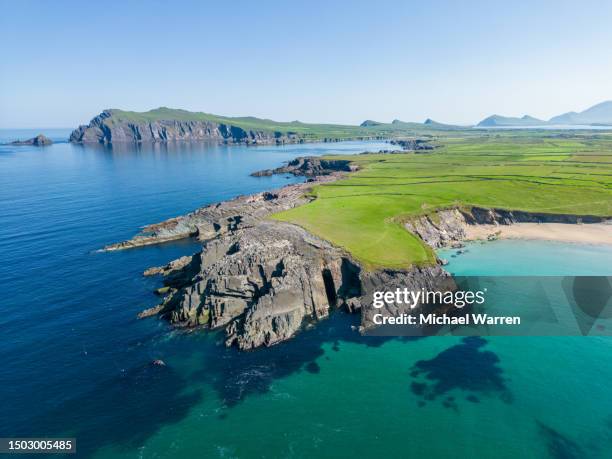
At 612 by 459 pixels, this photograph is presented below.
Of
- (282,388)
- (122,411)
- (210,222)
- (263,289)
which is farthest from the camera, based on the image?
Answer: (210,222)

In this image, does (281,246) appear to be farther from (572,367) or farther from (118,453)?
(572,367)

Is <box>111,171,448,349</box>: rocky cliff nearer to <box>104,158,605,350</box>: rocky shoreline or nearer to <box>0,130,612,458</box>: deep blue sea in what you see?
<box>104,158,605,350</box>: rocky shoreline

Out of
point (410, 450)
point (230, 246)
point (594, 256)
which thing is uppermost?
point (230, 246)

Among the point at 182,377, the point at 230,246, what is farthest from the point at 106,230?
the point at 182,377

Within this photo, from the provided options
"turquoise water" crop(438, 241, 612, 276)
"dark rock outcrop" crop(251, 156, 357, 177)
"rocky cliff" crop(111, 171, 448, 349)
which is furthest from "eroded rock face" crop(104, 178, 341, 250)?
"dark rock outcrop" crop(251, 156, 357, 177)

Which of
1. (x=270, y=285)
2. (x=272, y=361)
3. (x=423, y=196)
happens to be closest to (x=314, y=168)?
(x=423, y=196)

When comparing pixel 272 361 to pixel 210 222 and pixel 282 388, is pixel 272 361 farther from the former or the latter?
pixel 210 222

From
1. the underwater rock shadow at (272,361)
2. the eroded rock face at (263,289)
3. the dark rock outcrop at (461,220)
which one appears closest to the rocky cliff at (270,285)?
the eroded rock face at (263,289)
